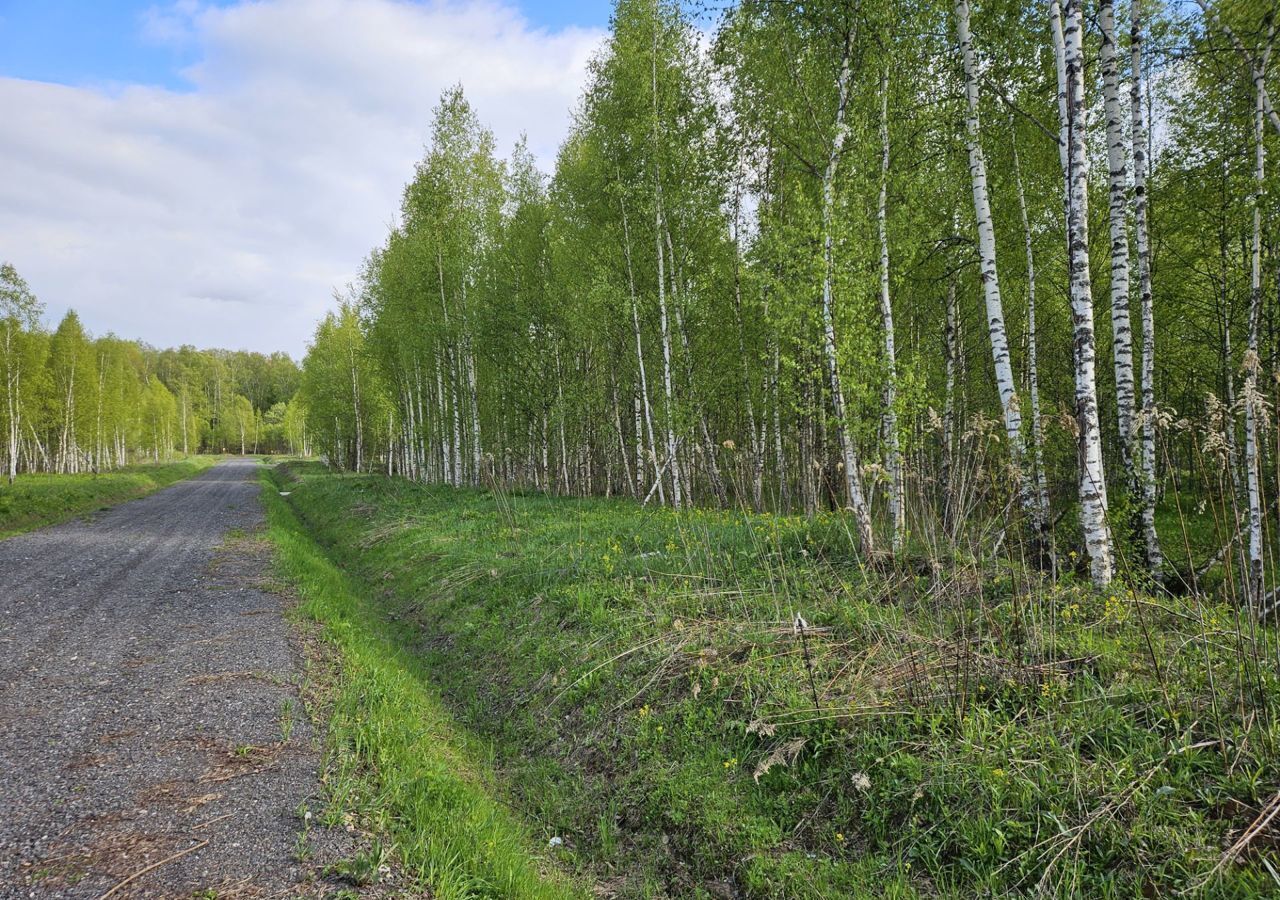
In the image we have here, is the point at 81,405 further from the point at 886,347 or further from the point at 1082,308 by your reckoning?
the point at 1082,308

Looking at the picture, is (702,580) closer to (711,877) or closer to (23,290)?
(711,877)

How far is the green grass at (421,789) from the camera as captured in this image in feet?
12.4

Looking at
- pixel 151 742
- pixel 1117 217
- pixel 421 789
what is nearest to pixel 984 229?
pixel 1117 217

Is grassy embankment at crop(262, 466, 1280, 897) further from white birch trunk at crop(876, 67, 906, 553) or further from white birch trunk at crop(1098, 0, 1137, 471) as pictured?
white birch trunk at crop(1098, 0, 1137, 471)

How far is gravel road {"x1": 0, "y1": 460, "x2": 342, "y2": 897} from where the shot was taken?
330cm

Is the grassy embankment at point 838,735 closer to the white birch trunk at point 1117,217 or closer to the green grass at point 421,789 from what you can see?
the green grass at point 421,789

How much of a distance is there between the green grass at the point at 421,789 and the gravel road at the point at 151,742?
12.3 inches

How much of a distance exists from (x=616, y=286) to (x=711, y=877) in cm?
1548

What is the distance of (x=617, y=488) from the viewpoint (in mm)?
28344

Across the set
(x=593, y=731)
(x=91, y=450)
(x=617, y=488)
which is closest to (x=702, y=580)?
(x=593, y=731)

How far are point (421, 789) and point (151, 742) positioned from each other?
2.19 m

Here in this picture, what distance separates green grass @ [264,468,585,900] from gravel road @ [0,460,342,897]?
0.31 metres

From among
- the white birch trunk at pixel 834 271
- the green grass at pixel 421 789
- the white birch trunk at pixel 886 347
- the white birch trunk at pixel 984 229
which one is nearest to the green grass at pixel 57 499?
the green grass at pixel 421 789

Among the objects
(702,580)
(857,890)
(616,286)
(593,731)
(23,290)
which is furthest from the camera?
(23,290)
